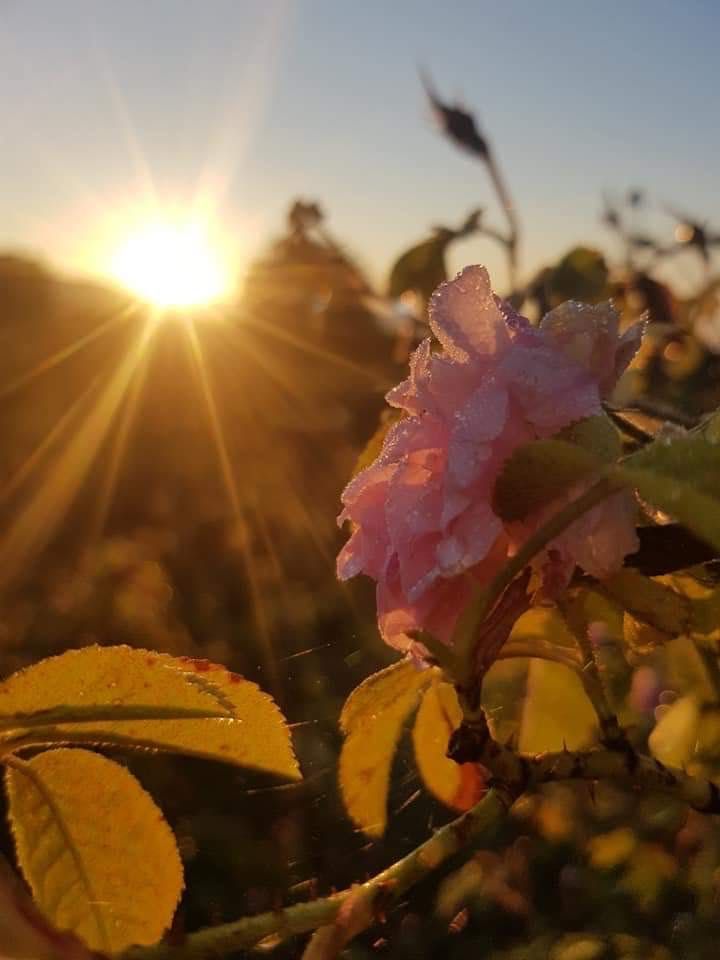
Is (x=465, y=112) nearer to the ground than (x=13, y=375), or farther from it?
nearer to the ground

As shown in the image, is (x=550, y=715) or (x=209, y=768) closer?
(x=550, y=715)

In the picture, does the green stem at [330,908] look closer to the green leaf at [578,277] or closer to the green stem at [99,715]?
the green stem at [99,715]

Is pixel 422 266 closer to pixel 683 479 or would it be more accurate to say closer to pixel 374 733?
pixel 374 733

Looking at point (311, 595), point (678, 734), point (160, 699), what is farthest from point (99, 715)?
point (311, 595)

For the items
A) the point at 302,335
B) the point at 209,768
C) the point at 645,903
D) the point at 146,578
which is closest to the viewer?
the point at 645,903

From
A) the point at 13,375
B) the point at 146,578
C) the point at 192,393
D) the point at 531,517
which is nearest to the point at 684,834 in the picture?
the point at 531,517

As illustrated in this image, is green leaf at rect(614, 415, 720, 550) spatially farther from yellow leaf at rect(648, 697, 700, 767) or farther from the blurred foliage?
yellow leaf at rect(648, 697, 700, 767)

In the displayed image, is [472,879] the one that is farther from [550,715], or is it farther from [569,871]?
[550,715]
